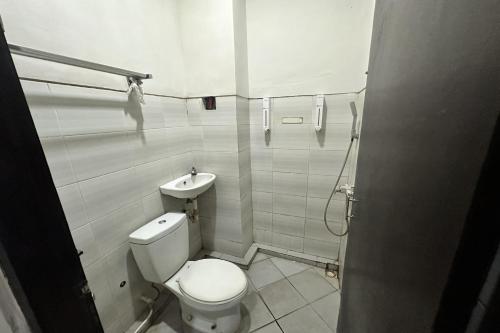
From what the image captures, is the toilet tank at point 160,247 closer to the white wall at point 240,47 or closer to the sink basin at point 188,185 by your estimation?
the sink basin at point 188,185

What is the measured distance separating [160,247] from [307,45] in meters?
1.89

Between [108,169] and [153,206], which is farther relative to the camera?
[153,206]

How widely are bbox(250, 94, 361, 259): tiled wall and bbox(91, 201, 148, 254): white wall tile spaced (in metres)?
1.10

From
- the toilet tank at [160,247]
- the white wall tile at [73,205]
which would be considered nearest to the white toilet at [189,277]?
the toilet tank at [160,247]

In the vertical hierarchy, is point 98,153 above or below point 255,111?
below

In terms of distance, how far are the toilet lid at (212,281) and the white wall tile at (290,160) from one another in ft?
3.23

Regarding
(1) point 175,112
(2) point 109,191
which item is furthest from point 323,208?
(2) point 109,191

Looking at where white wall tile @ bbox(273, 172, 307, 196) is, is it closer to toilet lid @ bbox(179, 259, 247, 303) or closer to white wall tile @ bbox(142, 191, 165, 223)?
toilet lid @ bbox(179, 259, 247, 303)

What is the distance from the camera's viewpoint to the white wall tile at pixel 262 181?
1928mm

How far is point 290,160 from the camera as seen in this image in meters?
1.81

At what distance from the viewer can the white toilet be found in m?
1.15

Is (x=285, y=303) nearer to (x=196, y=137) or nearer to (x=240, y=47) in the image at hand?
(x=196, y=137)

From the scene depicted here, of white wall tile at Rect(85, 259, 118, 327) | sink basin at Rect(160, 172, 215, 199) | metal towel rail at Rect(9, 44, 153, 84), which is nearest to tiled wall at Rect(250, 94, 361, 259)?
sink basin at Rect(160, 172, 215, 199)

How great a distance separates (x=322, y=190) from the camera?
5.80 feet
